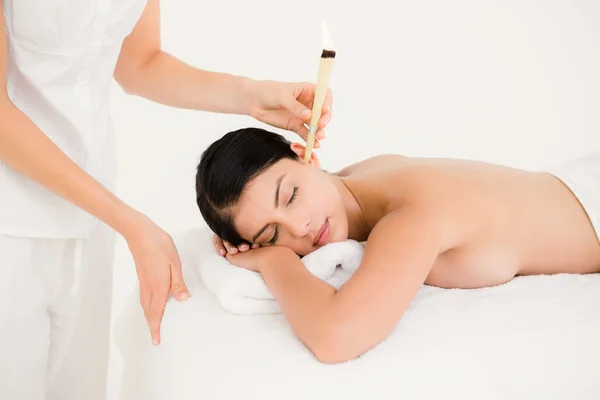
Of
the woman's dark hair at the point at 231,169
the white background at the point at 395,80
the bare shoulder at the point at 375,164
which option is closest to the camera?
the woman's dark hair at the point at 231,169

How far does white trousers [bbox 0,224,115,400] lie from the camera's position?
1354 millimetres

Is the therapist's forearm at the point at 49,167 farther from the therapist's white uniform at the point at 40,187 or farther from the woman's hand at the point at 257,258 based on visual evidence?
the woman's hand at the point at 257,258

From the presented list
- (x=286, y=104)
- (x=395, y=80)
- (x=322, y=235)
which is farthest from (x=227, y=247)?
(x=395, y=80)

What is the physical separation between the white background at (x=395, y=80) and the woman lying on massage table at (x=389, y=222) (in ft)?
2.96

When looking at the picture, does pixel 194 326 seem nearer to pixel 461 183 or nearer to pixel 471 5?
pixel 461 183

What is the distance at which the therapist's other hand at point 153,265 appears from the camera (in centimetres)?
133

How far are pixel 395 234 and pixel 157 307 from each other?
1.62 ft

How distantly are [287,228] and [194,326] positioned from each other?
0.96 feet

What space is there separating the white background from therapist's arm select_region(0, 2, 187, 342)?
1.17 metres

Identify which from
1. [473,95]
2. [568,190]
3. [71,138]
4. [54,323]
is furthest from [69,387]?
[473,95]

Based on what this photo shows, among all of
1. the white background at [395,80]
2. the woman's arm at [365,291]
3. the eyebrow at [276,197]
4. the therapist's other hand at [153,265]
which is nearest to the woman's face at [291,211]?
the eyebrow at [276,197]

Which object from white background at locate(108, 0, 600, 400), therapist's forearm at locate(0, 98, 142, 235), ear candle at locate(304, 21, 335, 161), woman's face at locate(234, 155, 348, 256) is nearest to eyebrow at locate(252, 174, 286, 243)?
woman's face at locate(234, 155, 348, 256)

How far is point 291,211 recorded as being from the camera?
1.53m

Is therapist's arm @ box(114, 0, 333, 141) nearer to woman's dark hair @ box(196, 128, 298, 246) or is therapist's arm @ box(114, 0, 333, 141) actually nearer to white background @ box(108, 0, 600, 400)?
woman's dark hair @ box(196, 128, 298, 246)
